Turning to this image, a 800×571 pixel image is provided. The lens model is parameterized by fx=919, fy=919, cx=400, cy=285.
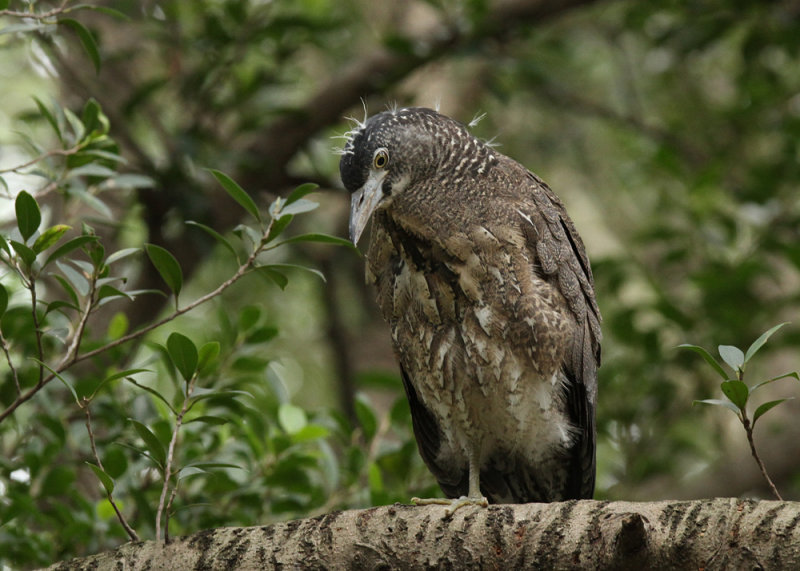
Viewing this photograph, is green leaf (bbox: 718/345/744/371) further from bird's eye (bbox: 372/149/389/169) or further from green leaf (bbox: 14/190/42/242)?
green leaf (bbox: 14/190/42/242)

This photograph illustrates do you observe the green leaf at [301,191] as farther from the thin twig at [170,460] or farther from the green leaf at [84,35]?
the green leaf at [84,35]

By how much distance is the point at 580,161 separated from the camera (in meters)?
8.62

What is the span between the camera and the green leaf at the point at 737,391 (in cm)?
246

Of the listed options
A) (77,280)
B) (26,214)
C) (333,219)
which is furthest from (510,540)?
(333,219)

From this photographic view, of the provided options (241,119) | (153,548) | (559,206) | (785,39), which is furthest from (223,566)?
(785,39)

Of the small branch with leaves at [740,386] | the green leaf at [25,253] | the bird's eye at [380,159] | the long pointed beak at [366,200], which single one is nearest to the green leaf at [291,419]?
the long pointed beak at [366,200]

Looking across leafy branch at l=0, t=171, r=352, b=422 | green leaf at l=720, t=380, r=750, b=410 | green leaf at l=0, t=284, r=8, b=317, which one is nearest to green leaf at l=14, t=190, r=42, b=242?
leafy branch at l=0, t=171, r=352, b=422

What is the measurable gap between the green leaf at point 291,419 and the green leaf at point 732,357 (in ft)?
6.34

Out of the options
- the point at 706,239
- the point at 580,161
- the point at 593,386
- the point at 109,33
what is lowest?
the point at 593,386

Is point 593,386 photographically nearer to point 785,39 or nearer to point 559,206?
point 559,206

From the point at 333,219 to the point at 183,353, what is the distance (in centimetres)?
504

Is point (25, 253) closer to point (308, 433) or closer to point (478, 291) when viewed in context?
point (308, 433)

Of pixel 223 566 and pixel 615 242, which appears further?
pixel 615 242

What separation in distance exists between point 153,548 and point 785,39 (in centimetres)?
463
